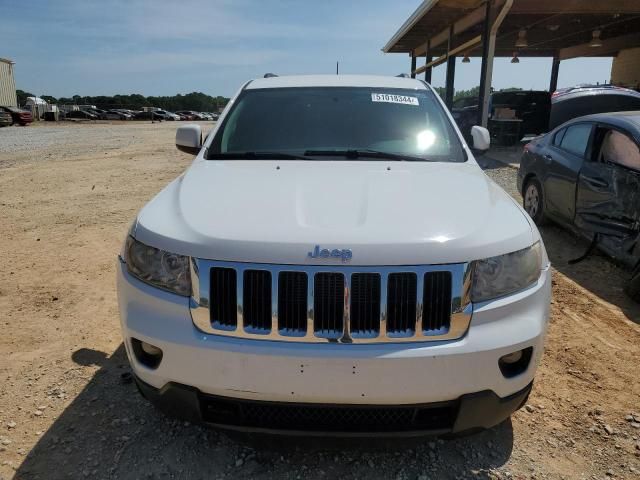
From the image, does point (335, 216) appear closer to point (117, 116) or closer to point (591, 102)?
point (591, 102)

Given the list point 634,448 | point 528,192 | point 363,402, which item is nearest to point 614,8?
point 528,192

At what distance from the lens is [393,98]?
369 cm

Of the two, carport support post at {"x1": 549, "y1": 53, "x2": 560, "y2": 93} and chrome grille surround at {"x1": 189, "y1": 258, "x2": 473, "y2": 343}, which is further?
carport support post at {"x1": 549, "y1": 53, "x2": 560, "y2": 93}

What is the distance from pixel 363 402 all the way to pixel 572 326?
2567mm

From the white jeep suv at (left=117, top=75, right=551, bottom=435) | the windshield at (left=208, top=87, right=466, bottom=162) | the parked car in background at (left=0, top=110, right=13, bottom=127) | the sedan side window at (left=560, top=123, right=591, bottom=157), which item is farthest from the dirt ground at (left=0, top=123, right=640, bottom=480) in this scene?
the parked car in background at (left=0, top=110, right=13, bottom=127)

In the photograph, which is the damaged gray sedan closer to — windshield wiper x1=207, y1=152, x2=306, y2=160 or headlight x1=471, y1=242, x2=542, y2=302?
headlight x1=471, y1=242, x2=542, y2=302

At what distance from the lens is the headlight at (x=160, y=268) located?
82.7 inches

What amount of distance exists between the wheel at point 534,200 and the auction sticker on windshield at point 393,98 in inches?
140

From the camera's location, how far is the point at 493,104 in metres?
17.1

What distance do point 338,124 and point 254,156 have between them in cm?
66

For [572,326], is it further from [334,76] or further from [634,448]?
[334,76]

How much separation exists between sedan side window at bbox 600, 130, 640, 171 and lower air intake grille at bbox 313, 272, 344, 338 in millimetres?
4002

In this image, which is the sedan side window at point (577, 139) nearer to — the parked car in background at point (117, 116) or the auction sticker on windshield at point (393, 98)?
the auction sticker on windshield at point (393, 98)

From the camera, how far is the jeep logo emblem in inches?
77.8
